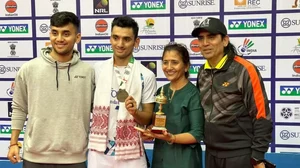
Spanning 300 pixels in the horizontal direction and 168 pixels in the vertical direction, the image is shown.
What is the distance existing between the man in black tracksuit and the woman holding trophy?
3.4 inches

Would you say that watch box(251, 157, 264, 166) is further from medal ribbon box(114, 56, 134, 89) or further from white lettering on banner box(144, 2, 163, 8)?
white lettering on banner box(144, 2, 163, 8)

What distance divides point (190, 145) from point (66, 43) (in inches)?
38.4

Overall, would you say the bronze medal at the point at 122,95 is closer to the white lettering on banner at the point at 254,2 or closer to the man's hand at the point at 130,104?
the man's hand at the point at 130,104

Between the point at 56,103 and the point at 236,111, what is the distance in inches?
42.5

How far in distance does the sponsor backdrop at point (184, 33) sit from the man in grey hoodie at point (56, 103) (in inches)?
54.7

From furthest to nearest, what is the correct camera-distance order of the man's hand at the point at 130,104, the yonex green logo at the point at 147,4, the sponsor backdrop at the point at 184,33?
the yonex green logo at the point at 147,4 → the sponsor backdrop at the point at 184,33 → the man's hand at the point at 130,104

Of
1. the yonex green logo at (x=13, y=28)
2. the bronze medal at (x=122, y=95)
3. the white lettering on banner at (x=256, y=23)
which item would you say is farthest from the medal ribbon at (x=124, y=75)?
the yonex green logo at (x=13, y=28)

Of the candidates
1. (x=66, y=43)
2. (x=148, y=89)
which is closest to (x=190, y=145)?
(x=148, y=89)

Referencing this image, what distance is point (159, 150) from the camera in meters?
2.08

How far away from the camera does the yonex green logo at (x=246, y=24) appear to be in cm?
325

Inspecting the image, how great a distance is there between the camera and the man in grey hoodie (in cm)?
204

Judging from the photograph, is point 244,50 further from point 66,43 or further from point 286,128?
point 66,43

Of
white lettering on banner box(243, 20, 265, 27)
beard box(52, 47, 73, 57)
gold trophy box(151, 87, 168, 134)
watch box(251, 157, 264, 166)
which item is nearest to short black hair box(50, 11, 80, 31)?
beard box(52, 47, 73, 57)

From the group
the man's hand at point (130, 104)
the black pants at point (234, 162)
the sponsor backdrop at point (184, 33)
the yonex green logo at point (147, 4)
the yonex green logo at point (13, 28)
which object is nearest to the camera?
the man's hand at point (130, 104)
